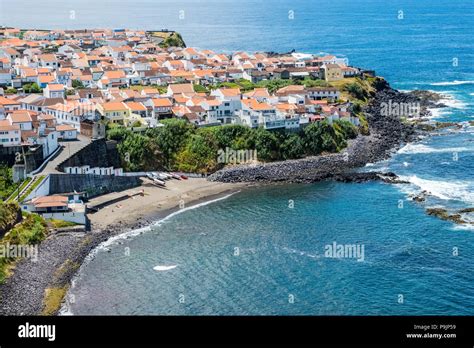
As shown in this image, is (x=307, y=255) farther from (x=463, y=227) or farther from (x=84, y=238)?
(x=84, y=238)

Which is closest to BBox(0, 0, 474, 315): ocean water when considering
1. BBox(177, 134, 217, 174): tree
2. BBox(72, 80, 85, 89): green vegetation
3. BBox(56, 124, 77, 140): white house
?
BBox(177, 134, 217, 174): tree

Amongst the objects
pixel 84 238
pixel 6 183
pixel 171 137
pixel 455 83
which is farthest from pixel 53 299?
pixel 455 83

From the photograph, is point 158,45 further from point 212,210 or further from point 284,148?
point 212,210

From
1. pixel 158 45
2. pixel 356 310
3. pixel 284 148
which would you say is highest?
pixel 158 45

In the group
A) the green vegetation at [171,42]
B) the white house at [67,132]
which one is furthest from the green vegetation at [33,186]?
the green vegetation at [171,42]

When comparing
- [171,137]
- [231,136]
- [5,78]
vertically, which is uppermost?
[5,78]

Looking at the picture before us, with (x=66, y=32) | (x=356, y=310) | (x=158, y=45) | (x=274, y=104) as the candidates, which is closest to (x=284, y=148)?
Answer: (x=274, y=104)

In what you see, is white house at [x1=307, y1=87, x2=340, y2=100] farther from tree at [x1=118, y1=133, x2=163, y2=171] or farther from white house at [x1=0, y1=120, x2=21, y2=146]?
white house at [x1=0, y1=120, x2=21, y2=146]
